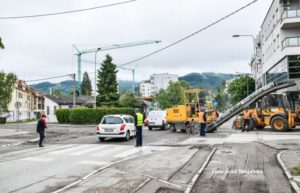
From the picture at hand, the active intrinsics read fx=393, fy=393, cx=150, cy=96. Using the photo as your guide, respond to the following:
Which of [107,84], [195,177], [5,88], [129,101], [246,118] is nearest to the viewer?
[195,177]

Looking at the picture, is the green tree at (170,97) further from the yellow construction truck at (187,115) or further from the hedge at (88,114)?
the yellow construction truck at (187,115)

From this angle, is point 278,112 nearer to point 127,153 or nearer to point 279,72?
point 279,72

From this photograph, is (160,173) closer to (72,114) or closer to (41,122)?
(41,122)

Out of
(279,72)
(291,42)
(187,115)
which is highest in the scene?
(291,42)

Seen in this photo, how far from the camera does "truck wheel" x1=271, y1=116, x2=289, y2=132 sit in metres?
27.6

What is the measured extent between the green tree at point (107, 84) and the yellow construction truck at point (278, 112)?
36.0 m

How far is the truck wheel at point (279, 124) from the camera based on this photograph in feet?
90.7

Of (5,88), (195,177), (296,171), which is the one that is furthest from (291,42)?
(5,88)

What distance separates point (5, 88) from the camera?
7144 centimetres

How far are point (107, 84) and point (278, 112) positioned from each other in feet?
129

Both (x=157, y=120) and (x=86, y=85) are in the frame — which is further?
(x=86, y=85)

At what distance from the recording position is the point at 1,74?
70.9 metres

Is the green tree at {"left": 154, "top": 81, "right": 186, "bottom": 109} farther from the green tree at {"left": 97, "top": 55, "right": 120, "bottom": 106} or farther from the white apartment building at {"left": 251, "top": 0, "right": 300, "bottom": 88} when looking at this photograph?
the white apartment building at {"left": 251, "top": 0, "right": 300, "bottom": 88}

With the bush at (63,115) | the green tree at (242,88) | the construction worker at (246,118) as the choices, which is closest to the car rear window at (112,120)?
the construction worker at (246,118)
